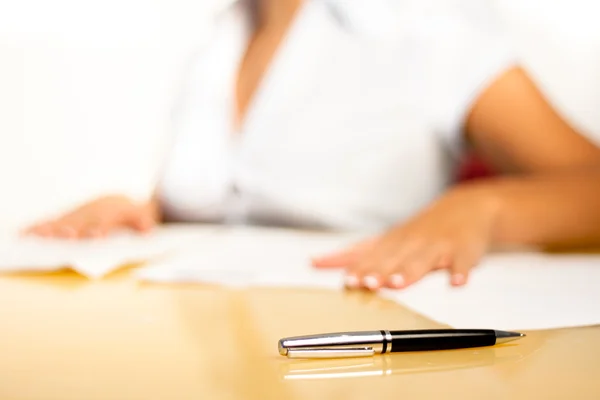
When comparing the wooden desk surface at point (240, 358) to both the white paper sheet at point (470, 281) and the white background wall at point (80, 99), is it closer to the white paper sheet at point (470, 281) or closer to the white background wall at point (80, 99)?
the white paper sheet at point (470, 281)

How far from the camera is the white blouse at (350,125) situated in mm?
918

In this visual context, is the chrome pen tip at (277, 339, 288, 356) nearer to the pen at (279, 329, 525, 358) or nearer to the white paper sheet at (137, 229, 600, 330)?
the pen at (279, 329, 525, 358)

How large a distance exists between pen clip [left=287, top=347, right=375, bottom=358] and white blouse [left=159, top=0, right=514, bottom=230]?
0.60m

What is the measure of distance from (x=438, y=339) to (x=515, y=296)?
142mm

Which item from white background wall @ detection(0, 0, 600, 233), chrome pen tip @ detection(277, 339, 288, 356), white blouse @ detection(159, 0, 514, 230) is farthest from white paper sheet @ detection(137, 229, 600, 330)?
white background wall @ detection(0, 0, 600, 233)

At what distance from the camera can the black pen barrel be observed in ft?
1.05

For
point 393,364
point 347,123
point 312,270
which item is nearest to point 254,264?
point 312,270

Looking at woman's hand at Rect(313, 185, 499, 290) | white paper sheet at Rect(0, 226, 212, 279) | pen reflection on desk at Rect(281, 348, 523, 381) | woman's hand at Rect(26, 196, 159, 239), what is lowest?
pen reflection on desk at Rect(281, 348, 523, 381)

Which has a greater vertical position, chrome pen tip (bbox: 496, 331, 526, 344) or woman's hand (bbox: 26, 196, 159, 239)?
woman's hand (bbox: 26, 196, 159, 239)

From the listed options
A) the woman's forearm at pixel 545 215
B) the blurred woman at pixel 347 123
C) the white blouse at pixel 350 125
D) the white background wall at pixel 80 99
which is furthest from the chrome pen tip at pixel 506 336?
the white background wall at pixel 80 99

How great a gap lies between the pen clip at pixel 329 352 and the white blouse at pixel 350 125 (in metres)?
0.60

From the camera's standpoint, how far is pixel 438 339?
1.06ft

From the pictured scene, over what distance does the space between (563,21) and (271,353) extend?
939 mm

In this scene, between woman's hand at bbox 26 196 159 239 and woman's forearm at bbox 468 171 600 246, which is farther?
woman's hand at bbox 26 196 159 239
